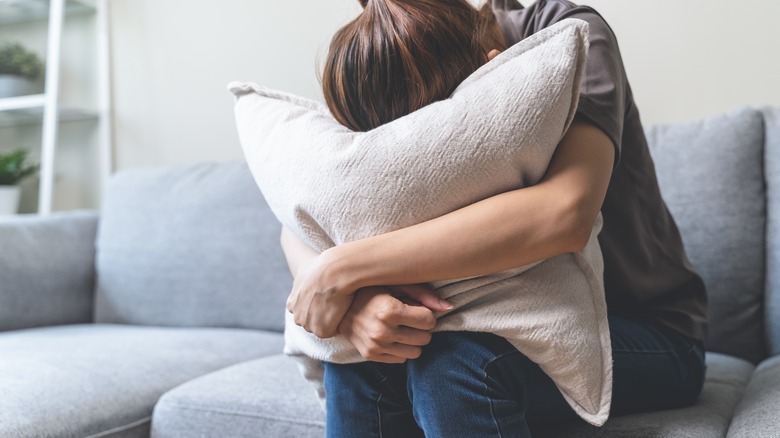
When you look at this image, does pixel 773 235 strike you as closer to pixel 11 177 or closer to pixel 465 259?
pixel 465 259

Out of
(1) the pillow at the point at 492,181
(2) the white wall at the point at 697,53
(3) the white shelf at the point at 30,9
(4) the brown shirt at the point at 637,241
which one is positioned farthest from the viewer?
(3) the white shelf at the point at 30,9

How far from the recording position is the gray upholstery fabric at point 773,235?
1.24 m

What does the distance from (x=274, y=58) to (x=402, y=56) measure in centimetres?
129

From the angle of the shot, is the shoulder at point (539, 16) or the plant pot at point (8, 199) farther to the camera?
the plant pot at point (8, 199)

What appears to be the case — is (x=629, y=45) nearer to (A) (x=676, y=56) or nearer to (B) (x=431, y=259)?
(A) (x=676, y=56)

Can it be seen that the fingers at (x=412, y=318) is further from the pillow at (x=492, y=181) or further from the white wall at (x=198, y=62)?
the white wall at (x=198, y=62)

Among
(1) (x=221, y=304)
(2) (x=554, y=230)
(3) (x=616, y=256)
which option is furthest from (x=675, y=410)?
(1) (x=221, y=304)

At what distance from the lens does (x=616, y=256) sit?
3.29ft

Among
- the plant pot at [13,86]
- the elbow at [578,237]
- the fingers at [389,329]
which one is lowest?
the fingers at [389,329]

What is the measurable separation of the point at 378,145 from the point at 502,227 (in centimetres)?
16

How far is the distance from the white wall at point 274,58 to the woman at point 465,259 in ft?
1.93

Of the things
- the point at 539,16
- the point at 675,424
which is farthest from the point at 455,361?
the point at 539,16

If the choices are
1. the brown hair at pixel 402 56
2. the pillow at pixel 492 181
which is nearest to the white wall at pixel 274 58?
the brown hair at pixel 402 56

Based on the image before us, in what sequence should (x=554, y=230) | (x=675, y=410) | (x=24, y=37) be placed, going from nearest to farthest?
(x=554, y=230), (x=675, y=410), (x=24, y=37)
